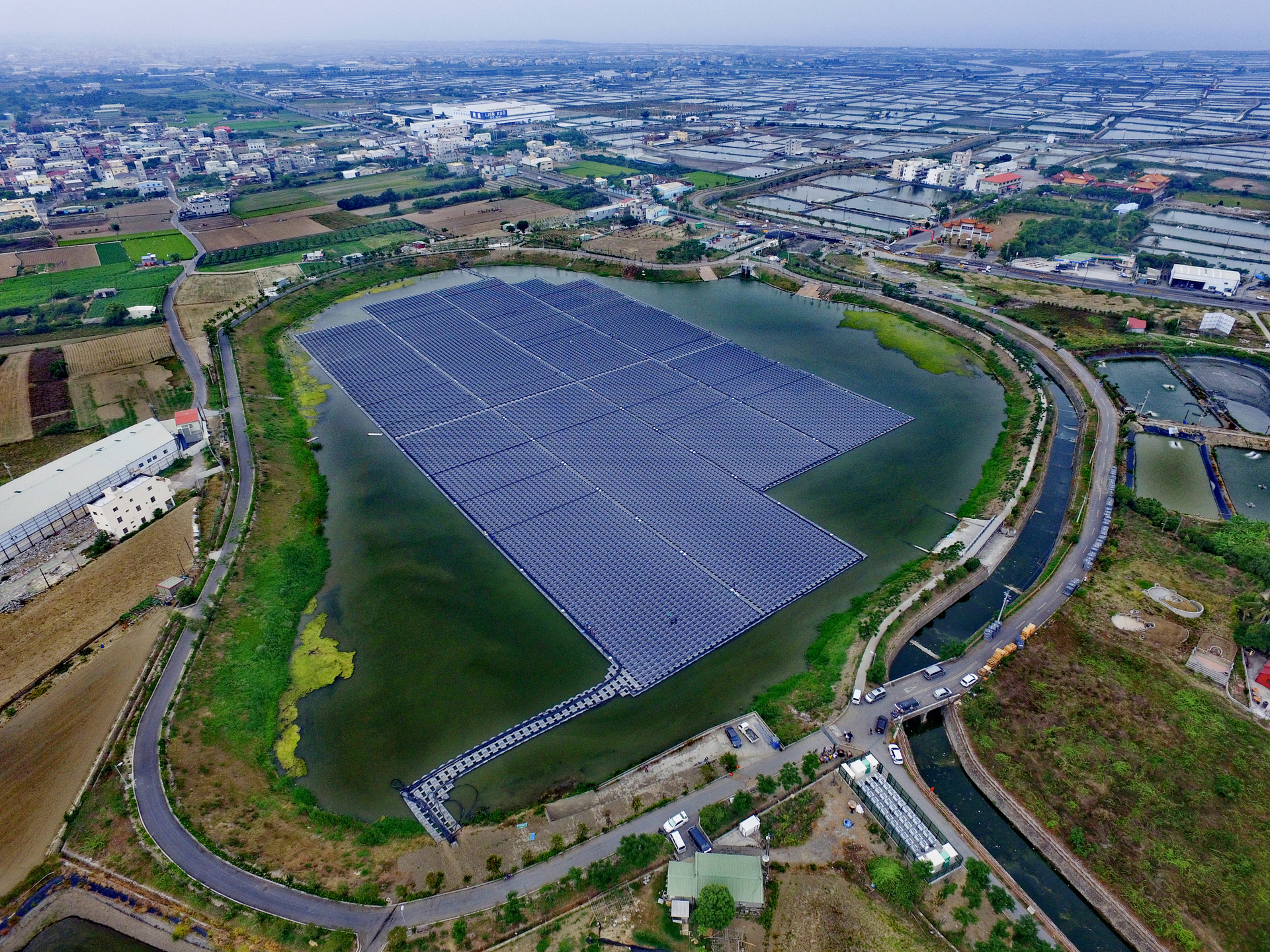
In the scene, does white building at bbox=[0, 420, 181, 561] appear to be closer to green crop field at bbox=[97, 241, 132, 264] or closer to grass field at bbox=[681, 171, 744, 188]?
green crop field at bbox=[97, 241, 132, 264]

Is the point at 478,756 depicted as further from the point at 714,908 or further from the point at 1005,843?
the point at 1005,843

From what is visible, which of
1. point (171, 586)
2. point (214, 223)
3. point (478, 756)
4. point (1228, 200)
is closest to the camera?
point (478, 756)

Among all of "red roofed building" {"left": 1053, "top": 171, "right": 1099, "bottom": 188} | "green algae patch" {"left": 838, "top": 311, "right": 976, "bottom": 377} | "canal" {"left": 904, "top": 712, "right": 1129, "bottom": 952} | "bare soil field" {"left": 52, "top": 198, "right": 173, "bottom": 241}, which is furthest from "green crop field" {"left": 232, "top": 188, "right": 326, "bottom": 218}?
"red roofed building" {"left": 1053, "top": 171, "right": 1099, "bottom": 188}

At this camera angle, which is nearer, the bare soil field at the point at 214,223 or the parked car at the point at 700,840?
the parked car at the point at 700,840

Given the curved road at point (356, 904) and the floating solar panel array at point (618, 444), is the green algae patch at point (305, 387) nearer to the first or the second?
→ the floating solar panel array at point (618, 444)

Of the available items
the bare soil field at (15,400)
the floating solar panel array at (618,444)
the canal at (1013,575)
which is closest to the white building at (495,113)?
the floating solar panel array at (618,444)

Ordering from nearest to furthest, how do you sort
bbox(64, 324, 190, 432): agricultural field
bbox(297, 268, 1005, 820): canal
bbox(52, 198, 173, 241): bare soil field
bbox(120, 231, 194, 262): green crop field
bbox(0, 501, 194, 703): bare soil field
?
bbox(297, 268, 1005, 820): canal
bbox(0, 501, 194, 703): bare soil field
bbox(64, 324, 190, 432): agricultural field
bbox(120, 231, 194, 262): green crop field
bbox(52, 198, 173, 241): bare soil field

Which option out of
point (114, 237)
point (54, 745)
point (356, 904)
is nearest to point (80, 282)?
point (114, 237)
